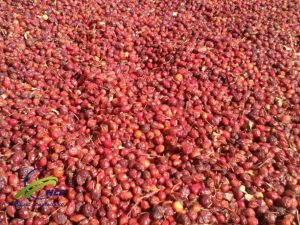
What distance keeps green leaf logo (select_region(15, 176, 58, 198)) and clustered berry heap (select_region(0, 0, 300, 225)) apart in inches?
2.5

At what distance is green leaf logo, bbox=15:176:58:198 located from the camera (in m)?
2.91

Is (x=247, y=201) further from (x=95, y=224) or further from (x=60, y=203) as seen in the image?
(x=60, y=203)

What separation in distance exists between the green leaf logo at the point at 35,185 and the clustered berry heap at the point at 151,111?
63mm

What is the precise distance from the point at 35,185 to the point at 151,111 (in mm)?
1743

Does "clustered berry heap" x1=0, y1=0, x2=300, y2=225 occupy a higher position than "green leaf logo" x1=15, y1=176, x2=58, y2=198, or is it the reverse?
"clustered berry heap" x1=0, y1=0, x2=300, y2=225

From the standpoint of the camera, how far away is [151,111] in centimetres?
391

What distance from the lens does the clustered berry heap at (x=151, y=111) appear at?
2988 millimetres

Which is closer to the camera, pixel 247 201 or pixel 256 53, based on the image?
pixel 247 201

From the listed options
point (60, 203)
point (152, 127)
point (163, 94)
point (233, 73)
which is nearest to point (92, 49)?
point (163, 94)

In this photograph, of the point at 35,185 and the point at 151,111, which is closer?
the point at 35,185

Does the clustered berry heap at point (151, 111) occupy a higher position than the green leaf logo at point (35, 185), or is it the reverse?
the clustered berry heap at point (151, 111)

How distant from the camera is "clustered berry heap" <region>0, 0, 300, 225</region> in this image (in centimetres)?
299

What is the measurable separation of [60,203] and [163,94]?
2146mm

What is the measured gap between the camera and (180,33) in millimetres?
5414
